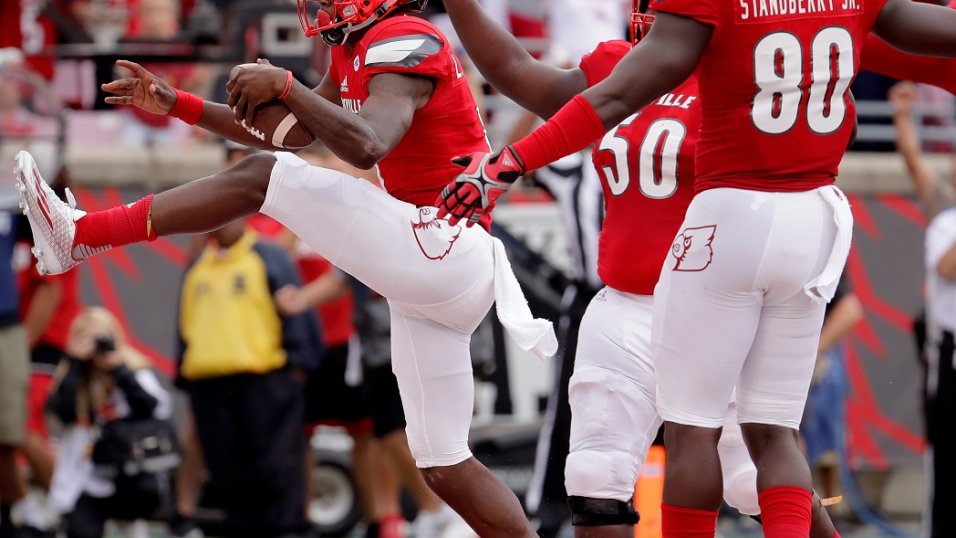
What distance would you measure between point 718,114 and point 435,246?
987 millimetres

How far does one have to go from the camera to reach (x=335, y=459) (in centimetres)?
938

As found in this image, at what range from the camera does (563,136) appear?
4.15 metres

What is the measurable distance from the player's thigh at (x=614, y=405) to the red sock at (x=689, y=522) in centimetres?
41

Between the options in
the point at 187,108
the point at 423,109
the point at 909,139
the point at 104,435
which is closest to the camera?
the point at 423,109

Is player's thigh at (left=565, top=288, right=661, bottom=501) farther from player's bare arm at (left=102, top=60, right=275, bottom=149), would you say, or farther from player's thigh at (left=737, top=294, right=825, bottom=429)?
player's bare arm at (left=102, top=60, right=275, bottom=149)

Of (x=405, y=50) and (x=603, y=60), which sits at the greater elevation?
(x=405, y=50)

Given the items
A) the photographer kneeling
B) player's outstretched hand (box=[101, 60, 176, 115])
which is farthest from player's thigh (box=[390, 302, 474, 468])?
the photographer kneeling

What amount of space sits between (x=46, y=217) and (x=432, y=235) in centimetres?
112

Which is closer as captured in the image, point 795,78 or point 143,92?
point 795,78

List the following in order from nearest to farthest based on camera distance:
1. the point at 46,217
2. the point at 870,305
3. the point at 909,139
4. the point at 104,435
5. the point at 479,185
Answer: the point at 479,185
the point at 46,217
the point at 104,435
the point at 909,139
the point at 870,305

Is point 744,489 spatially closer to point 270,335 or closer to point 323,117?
point 323,117

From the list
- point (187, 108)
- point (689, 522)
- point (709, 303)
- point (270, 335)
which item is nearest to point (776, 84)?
point (709, 303)

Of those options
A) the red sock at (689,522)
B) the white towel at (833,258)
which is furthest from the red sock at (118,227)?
the white towel at (833,258)

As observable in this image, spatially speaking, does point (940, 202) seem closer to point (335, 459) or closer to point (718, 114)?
point (335, 459)
